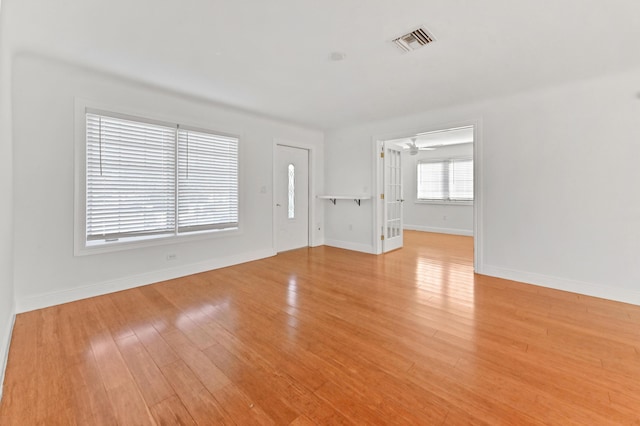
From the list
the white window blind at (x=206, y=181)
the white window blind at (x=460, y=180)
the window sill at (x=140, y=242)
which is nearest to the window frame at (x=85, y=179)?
the window sill at (x=140, y=242)

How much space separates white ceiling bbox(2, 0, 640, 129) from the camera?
1.92 meters

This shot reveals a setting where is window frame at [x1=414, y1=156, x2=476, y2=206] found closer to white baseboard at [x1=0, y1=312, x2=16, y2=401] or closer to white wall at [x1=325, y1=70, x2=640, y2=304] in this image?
white wall at [x1=325, y1=70, x2=640, y2=304]

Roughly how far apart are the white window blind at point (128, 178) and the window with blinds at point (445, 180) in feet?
22.8

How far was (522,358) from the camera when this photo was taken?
190 cm

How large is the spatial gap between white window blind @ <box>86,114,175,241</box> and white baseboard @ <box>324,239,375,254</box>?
3262mm

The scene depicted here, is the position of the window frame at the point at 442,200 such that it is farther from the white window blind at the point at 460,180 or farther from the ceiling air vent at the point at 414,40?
the ceiling air vent at the point at 414,40

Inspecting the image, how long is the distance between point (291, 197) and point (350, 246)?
161 centimetres

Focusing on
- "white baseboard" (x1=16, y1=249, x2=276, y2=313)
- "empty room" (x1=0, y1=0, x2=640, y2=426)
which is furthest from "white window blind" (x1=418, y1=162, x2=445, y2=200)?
"white baseboard" (x1=16, y1=249, x2=276, y2=313)

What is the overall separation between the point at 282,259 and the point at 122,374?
305cm

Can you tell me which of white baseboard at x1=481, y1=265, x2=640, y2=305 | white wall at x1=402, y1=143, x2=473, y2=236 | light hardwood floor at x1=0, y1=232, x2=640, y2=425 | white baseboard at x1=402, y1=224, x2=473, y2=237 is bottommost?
light hardwood floor at x1=0, y1=232, x2=640, y2=425

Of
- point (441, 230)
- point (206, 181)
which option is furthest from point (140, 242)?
point (441, 230)

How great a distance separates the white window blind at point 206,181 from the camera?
150 inches

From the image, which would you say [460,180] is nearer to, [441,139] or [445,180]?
[445,180]

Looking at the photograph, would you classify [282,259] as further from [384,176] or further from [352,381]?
[352,381]
